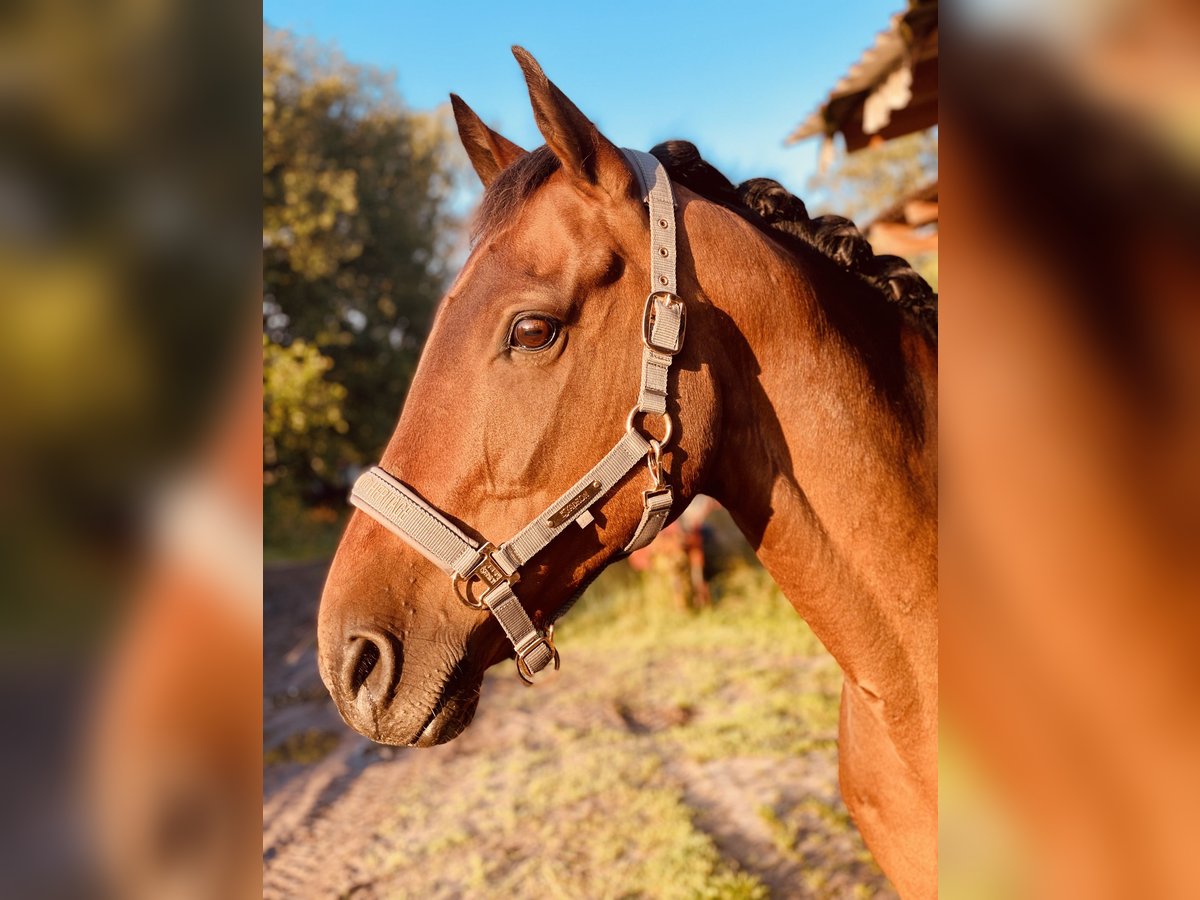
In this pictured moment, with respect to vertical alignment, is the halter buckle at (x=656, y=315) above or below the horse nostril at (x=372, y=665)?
above

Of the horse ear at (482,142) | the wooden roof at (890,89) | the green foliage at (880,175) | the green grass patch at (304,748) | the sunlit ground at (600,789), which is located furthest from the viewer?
the green foliage at (880,175)

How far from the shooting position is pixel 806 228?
189 cm

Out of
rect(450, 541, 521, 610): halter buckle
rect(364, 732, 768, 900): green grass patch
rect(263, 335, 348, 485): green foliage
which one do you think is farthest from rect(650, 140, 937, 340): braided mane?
rect(263, 335, 348, 485): green foliage

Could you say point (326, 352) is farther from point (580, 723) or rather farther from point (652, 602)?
point (580, 723)

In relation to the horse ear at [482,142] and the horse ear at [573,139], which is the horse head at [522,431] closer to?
the horse ear at [573,139]

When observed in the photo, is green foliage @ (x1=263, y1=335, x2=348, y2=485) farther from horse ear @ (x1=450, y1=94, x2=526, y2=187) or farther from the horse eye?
the horse eye

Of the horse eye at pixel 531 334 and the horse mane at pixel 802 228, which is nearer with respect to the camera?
the horse eye at pixel 531 334

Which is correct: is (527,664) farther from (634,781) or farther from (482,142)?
(634,781)

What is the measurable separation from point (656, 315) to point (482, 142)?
2.95ft

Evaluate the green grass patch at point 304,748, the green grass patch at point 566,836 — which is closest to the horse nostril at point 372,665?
the green grass patch at point 566,836

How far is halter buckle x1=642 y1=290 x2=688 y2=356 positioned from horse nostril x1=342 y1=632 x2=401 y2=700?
2.55 feet

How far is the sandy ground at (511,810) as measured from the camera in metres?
3.67
